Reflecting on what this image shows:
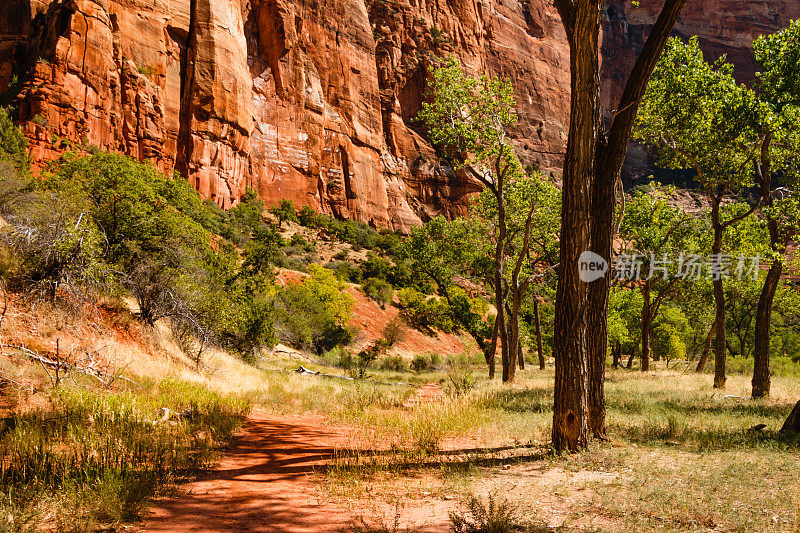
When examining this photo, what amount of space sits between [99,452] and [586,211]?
6.03m

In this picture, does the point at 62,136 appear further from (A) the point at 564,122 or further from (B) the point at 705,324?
(A) the point at 564,122

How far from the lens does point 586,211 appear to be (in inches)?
237

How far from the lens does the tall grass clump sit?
3590 millimetres

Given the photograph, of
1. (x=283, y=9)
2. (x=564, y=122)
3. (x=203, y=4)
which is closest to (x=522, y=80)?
(x=564, y=122)

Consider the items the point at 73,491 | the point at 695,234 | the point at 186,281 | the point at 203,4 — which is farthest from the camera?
the point at 203,4

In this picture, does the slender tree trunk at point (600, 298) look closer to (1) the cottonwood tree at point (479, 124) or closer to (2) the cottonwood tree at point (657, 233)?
(1) the cottonwood tree at point (479, 124)

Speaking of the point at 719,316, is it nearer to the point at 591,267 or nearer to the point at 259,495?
the point at 591,267

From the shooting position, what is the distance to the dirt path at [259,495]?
3730 millimetres

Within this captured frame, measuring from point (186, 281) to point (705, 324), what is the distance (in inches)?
1496

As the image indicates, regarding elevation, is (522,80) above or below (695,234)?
above

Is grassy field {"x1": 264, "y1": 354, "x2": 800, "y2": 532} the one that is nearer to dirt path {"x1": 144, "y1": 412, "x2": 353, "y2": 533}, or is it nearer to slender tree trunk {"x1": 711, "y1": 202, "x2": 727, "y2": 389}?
dirt path {"x1": 144, "y1": 412, "x2": 353, "y2": 533}

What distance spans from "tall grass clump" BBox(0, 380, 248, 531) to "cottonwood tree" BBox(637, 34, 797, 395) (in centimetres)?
1237

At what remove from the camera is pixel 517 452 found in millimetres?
6184

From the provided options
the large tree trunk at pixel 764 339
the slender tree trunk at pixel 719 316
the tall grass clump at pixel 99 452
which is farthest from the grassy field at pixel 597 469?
the slender tree trunk at pixel 719 316
